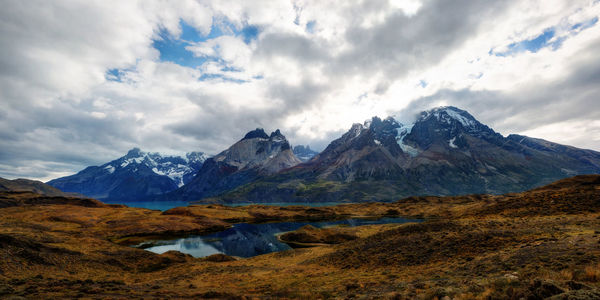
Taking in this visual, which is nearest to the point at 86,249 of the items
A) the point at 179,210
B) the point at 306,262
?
the point at 306,262

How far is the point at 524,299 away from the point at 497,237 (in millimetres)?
19976

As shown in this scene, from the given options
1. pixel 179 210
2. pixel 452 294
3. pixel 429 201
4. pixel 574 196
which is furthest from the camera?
pixel 429 201

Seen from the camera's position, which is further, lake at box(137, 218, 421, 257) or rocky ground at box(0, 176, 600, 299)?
lake at box(137, 218, 421, 257)

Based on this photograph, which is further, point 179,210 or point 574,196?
point 179,210

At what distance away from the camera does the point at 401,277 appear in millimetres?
23578

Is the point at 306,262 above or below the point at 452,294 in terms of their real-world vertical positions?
below

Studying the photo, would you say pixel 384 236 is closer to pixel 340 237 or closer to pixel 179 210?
pixel 340 237

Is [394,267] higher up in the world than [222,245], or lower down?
higher up

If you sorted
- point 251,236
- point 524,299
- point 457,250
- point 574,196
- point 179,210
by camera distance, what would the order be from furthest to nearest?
point 179,210
point 251,236
point 574,196
point 457,250
point 524,299

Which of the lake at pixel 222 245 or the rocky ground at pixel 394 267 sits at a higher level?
the rocky ground at pixel 394 267

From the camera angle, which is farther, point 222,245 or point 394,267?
point 222,245

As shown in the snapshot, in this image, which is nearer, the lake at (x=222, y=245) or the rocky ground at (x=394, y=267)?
the rocky ground at (x=394, y=267)

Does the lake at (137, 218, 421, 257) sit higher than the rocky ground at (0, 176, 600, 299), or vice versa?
the rocky ground at (0, 176, 600, 299)

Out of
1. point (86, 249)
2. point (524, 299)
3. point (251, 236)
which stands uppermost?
point (524, 299)
